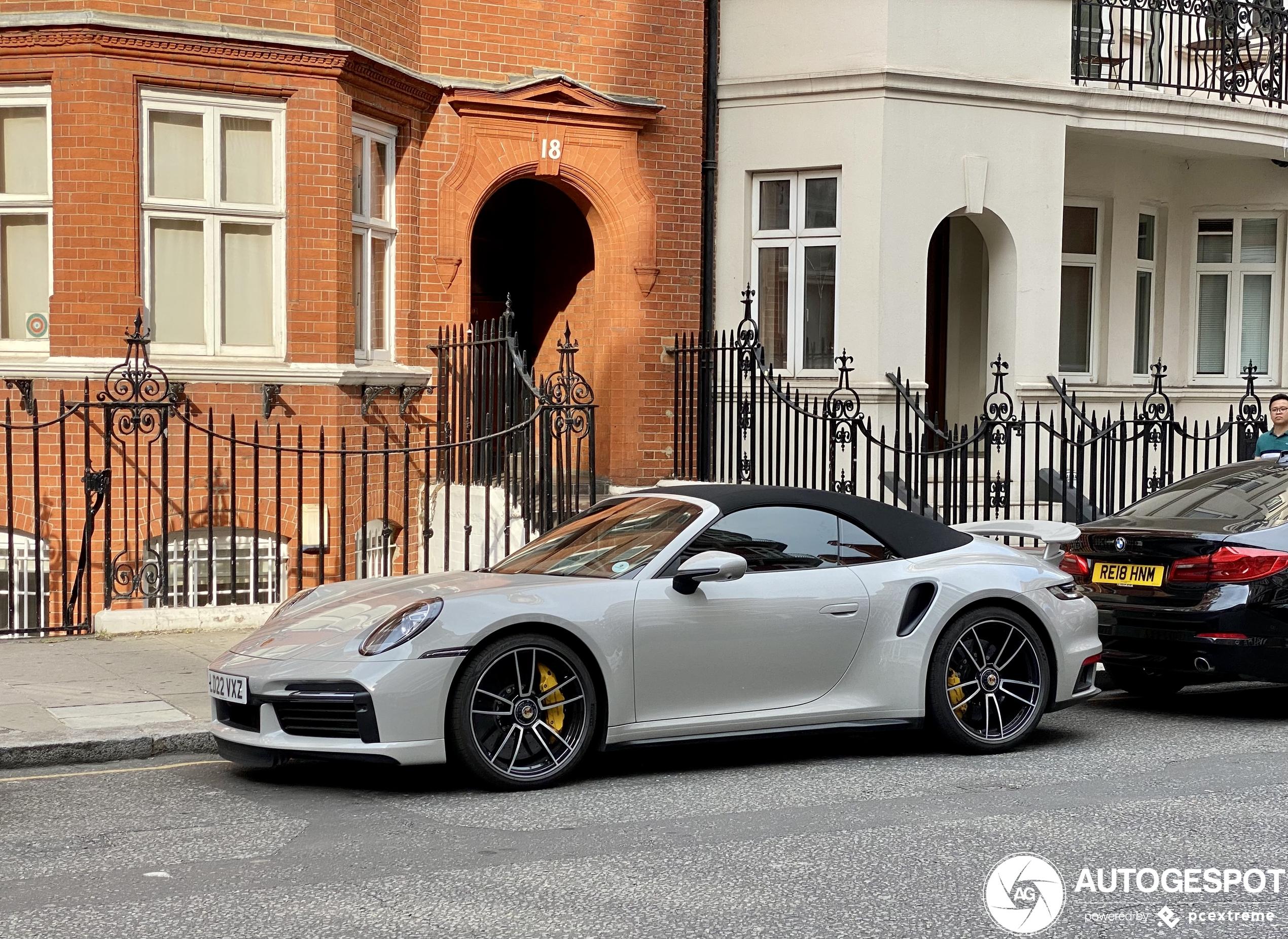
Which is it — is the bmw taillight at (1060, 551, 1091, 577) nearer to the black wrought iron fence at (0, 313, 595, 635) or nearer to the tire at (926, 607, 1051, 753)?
the tire at (926, 607, 1051, 753)

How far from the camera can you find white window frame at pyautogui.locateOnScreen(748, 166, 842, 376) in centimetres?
1508

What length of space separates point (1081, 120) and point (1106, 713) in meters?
8.80

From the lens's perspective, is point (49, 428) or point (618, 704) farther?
point (49, 428)

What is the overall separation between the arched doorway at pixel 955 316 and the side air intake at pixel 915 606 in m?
10.3

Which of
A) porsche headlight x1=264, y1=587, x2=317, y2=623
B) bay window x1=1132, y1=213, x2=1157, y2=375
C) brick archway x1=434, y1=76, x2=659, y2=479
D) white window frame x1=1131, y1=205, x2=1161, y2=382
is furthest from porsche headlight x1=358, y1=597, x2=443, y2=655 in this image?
bay window x1=1132, y1=213, x2=1157, y2=375

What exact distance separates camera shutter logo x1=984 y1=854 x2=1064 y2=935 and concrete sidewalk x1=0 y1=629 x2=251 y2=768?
402 centimetres

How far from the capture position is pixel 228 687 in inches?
256

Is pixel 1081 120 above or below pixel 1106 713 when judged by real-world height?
above

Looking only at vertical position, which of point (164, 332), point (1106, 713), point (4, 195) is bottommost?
point (1106, 713)

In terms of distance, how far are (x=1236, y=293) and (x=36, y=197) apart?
45.7ft

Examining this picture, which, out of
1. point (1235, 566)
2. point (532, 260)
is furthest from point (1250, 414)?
point (532, 260)

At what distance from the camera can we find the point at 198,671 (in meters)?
9.05

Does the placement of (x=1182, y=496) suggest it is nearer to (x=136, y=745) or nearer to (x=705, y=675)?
(x=705, y=675)

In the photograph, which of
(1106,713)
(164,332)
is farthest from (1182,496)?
(164,332)
